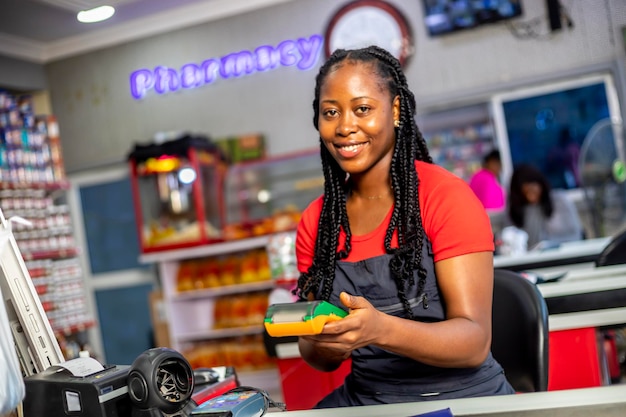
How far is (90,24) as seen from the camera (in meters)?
7.15

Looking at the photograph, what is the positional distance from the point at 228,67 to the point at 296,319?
626 centimetres

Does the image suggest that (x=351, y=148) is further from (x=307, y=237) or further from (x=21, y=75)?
(x=21, y=75)

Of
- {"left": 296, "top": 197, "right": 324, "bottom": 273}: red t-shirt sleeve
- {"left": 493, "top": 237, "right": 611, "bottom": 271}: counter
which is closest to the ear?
{"left": 296, "top": 197, "right": 324, "bottom": 273}: red t-shirt sleeve

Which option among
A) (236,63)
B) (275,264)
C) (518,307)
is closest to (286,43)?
(236,63)

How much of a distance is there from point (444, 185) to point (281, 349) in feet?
4.89

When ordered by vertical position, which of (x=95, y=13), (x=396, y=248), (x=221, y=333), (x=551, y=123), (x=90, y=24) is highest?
(x=90, y=24)

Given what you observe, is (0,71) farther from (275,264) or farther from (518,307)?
(518,307)

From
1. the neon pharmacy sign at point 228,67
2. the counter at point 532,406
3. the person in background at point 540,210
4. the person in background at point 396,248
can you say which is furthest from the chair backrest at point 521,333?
the neon pharmacy sign at point 228,67

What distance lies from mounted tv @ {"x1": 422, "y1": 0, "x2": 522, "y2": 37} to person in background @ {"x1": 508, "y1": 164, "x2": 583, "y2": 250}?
1443 mm

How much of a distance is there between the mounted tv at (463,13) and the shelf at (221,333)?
10.3 ft

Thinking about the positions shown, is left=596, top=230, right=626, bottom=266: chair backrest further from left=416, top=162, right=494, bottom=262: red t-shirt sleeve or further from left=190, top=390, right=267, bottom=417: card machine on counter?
left=190, top=390, right=267, bottom=417: card machine on counter

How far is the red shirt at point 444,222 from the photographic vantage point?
1.67 m

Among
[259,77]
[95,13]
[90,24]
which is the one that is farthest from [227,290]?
[95,13]

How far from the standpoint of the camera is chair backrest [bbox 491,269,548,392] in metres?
2.02
